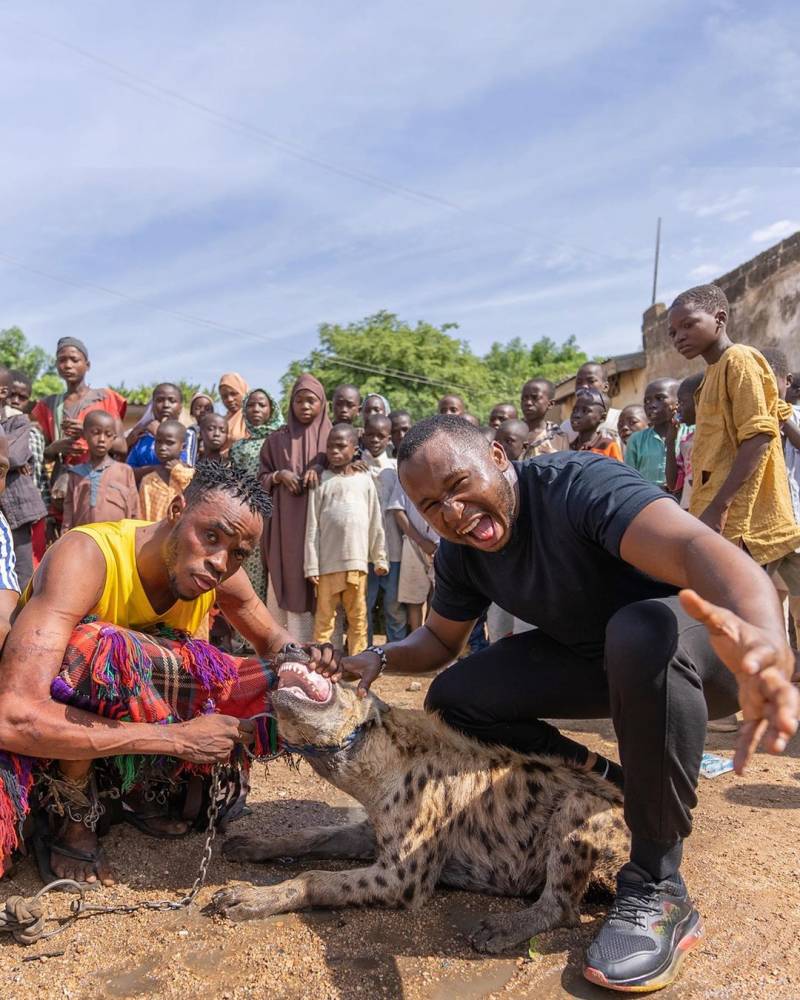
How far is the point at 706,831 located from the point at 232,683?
2246 millimetres

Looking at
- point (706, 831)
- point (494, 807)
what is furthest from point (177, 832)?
point (706, 831)

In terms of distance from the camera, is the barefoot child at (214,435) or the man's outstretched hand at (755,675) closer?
the man's outstretched hand at (755,675)

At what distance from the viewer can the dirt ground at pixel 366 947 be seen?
2.66 meters

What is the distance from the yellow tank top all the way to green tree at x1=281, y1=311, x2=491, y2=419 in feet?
88.4

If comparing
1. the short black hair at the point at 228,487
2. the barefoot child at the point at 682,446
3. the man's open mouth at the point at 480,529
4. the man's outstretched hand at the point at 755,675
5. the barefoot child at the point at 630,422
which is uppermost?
the barefoot child at the point at 630,422

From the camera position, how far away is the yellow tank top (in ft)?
11.4

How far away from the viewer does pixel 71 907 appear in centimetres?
308

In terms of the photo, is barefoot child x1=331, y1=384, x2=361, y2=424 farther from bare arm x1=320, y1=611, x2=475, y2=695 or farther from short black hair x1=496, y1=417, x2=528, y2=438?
bare arm x1=320, y1=611, x2=475, y2=695

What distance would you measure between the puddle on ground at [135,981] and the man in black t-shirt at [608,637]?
1248 mm

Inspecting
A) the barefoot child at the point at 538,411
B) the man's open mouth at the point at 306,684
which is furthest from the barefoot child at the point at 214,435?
the man's open mouth at the point at 306,684

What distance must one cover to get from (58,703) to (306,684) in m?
0.97

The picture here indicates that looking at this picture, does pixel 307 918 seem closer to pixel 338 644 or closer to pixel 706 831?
pixel 706 831

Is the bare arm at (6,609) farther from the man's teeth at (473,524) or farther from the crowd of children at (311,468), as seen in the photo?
the crowd of children at (311,468)

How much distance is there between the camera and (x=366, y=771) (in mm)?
3324
